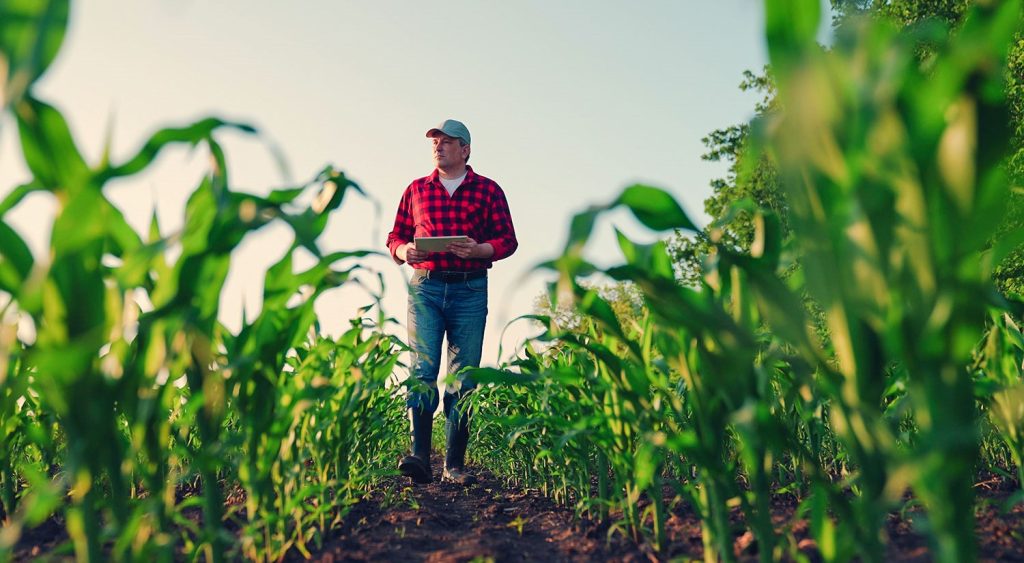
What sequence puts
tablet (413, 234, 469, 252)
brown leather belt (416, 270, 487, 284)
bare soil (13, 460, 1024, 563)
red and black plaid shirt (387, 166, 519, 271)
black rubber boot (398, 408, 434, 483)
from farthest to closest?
1. red and black plaid shirt (387, 166, 519, 271)
2. brown leather belt (416, 270, 487, 284)
3. black rubber boot (398, 408, 434, 483)
4. tablet (413, 234, 469, 252)
5. bare soil (13, 460, 1024, 563)

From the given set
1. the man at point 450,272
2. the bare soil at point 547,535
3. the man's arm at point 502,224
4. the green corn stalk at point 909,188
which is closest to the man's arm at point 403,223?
the man at point 450,272

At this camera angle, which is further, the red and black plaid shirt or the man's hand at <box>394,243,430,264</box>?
the red and black plaid shirt

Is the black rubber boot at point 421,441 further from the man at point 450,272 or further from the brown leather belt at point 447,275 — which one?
the brown leather belt at point 447,275

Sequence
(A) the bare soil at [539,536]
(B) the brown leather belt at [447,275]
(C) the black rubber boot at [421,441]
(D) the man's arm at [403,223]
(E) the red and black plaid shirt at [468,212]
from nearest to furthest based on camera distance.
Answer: (A) the bare soil at [539,536], (C) the black rubber boot at [421,441], (B) the brown leather belt at [447,275], (E) the red and black plaid shirt at [468,212], (D) the man's arm at [403,223]

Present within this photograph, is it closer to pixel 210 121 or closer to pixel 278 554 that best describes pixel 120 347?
pixel 210 121

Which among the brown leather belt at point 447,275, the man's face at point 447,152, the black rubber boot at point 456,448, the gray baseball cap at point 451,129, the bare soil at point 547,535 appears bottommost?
the bare soil at point 547,535

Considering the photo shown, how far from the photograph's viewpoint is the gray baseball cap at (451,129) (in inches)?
180

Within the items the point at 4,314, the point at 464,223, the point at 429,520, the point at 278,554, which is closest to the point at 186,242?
the point at 4,314

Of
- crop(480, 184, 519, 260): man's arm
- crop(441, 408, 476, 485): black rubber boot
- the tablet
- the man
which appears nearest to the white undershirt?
the man

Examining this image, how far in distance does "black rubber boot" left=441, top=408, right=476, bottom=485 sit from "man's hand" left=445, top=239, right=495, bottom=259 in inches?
36.6

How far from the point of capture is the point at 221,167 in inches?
56.9

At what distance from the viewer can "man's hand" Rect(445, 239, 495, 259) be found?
4180mm

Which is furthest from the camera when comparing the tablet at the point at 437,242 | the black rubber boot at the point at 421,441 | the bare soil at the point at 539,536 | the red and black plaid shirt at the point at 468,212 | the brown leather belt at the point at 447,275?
the red and black plaid shirt at the point at 468,212

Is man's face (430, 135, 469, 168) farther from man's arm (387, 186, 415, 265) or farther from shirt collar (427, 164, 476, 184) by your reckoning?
man's arm (387, 186, 415, 265)
